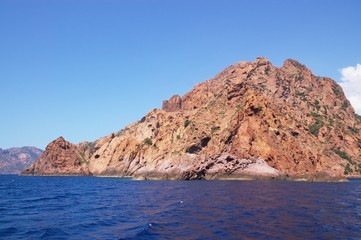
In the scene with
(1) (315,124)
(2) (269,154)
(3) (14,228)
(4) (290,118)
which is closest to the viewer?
(3) (14,228)

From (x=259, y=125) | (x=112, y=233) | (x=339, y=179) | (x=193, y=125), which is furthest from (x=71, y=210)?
(x=193, y=125)

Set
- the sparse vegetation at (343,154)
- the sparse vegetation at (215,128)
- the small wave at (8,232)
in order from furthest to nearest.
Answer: the sparse vegetation at (343,154)
the sparse vegetation at (215,128)
the small wave at (8,232)

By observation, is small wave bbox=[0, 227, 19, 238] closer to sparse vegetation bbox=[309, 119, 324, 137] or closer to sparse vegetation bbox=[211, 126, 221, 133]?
sparse vegetation bbox=[211, 126, 221, 133]

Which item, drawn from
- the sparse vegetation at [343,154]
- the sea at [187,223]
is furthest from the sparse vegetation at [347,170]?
the sea at [187,223]

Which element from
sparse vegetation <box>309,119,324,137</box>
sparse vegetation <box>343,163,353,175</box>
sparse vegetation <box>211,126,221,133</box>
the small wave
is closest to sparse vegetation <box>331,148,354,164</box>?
sparse vegetation <box>343,163,353,175</box>

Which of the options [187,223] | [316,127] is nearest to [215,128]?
[316,127]

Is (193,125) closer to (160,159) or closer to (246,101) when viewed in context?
(160,159)

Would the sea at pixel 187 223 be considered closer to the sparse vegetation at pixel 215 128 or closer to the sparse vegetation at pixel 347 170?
the sparse vegetation at pixel 215 128

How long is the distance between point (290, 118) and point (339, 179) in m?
35.9

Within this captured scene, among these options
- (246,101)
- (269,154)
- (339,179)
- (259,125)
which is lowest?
(339,179)

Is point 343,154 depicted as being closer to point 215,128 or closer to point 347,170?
point 347,170

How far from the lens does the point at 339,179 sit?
114938 millimetres

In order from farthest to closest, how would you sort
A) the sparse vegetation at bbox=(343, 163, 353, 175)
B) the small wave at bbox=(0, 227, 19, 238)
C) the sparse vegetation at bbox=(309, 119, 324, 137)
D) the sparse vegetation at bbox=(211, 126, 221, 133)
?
the sparse vegetation at bbox=(309, 119, 324, 137) < the sparse vegetation at bbox=(343, 163, 353, 175) < the sparse vegetation at bbox=(211, 126, 221, 133) < the small wave at bbox=(0, 227, 19, 238)

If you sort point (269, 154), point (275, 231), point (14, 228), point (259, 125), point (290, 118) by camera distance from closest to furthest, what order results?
point (275, 231), point (14, 228), point (269, 154), point (259, 125), point (290, 118)
